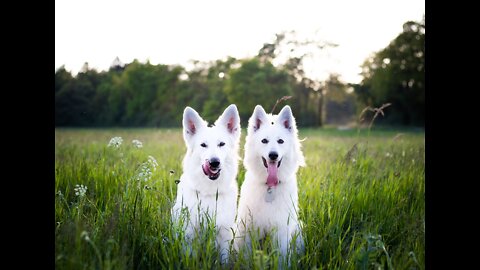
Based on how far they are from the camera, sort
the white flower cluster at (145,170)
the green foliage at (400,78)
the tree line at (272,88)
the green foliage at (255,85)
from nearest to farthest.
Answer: the white flower cluster at (145,170)
the tree line at (272,88)
the green foliage at (400,78)
the green foliage at (255,85)

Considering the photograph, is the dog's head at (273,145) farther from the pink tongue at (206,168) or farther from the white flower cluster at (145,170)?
the white flower cluster at (145,170)

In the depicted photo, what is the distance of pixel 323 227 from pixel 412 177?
10.4 ft

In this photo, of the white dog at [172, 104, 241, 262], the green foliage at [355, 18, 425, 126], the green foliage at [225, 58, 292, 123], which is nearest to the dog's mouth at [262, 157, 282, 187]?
the white dog at [172, 104, 241, 262]

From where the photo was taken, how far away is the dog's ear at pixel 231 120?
3.95 metres

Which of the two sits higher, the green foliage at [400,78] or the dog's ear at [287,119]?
the green foliage at [400,78]

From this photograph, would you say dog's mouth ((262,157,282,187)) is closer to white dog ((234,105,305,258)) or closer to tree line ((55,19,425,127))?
white dog ((234,105,305,258))

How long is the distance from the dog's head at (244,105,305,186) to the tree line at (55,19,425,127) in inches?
663

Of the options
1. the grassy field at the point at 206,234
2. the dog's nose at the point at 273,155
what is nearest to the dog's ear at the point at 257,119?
the dog's nose at the point at 273,155

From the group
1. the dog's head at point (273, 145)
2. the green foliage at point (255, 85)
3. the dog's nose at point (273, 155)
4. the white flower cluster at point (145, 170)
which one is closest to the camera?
the white flower cluster at point (145, 170)

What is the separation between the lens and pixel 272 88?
118ft
